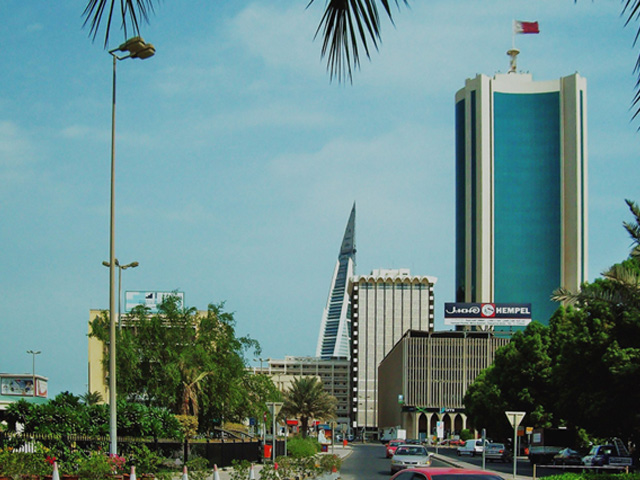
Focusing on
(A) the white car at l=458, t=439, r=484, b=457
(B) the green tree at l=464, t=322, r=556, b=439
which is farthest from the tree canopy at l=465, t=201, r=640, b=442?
(A) the white car at l=458, t=439, r=484, b=457

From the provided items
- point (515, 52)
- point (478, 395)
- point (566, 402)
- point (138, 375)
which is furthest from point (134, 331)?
point (515, 52)

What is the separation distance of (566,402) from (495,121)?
14544 cm

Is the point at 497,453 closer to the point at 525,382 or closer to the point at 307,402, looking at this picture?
the point at 525,382

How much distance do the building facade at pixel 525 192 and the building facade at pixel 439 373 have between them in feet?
66.8

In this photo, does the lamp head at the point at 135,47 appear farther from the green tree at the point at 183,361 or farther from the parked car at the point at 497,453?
the parked car at the point at 497,453

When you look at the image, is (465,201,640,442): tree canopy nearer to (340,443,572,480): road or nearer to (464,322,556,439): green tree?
(340,443,572,480): road

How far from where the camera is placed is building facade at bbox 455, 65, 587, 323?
182625mm

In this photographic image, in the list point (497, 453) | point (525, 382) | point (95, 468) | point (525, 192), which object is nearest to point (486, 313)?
point (525, 192)

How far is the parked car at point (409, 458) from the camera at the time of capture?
1609 inches

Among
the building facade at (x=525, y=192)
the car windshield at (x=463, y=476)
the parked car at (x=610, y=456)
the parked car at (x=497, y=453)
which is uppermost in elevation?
the building facade at (x=525, y=192)

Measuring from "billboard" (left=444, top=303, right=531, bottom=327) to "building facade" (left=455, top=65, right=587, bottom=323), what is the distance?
26.2m

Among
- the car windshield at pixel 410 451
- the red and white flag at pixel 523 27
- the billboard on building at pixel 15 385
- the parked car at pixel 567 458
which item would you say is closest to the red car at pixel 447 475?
the car windshield at pixel 410 451

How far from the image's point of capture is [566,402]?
47.5 meters

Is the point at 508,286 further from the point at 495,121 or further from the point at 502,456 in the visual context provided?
the point at 502,456
